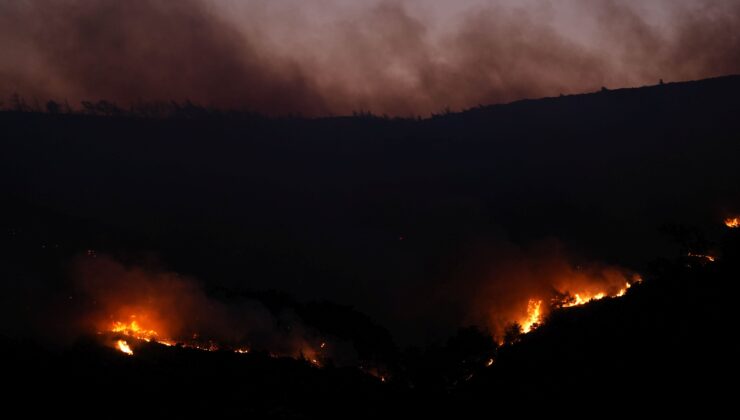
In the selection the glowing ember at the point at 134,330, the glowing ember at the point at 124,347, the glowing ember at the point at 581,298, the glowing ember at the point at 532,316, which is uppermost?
the glowing ember at the point at 581,298

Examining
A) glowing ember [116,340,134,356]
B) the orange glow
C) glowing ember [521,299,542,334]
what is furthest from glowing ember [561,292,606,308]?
glowing ember [116,340,134,356]

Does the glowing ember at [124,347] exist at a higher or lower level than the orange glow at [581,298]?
lower

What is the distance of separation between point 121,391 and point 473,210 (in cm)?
9306

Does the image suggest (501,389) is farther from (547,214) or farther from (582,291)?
(547,214)

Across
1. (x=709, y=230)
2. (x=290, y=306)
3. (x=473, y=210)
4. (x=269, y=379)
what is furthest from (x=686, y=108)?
(x=269, y=379)

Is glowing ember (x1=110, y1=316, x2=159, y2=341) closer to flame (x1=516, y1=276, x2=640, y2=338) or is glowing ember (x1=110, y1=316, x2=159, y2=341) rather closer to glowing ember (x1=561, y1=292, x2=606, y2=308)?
flame (x1=516, y1=276, x2=640, y2=338)

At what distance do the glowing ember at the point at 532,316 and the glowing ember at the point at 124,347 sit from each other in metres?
56.1

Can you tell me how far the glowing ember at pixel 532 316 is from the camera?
95531 mm

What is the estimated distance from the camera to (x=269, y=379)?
7112 centimetres

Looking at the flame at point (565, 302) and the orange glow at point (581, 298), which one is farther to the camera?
the orange glow at point (581, 298)

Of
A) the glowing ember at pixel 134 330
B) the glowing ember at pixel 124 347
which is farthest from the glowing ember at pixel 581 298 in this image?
the glowing ember at pixel 124 347

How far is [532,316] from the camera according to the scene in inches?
3967

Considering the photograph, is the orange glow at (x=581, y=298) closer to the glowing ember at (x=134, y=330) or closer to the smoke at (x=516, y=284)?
the smoke at (x=516, y=284)

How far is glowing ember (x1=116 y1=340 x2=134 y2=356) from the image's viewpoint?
76.7 metres
